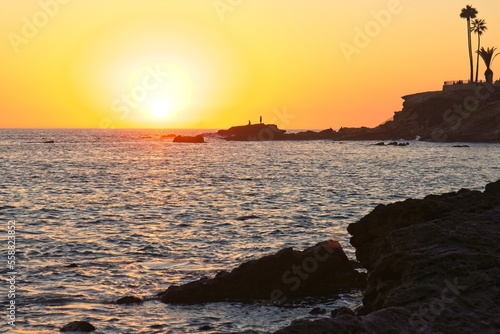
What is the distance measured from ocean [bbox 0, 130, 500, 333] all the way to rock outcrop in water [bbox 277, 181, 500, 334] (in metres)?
4.50

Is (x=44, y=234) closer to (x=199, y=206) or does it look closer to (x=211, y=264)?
(x=211, y=264)

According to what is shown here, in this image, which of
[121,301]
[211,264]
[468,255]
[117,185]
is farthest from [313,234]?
[117,185]

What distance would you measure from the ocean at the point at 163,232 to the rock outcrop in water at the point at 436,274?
4496 millimetres

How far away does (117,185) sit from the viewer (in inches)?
2800

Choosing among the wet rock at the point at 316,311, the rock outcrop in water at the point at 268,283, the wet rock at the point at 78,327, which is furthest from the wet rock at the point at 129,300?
the wet rock at the point at 316,311

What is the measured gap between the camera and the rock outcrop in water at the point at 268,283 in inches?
846

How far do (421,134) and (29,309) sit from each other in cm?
16538

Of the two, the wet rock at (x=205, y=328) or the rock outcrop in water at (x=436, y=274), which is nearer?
the rock outcrop in water at (x=436, y=274)

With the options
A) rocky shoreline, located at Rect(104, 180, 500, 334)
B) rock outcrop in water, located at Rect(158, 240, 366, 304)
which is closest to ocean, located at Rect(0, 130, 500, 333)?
rock outcrop in water, located at Rect(158, 240, 366, 304)

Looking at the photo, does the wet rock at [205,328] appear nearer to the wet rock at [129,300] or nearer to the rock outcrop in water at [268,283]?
the rock outcrop in water at [268,283]

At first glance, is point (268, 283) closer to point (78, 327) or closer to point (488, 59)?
point (78, 327)

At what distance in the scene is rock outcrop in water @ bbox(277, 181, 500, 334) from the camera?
462 inches

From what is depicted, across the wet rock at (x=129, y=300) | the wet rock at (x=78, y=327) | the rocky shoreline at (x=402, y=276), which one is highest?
the rocky shoreline at (x=402, y=276)

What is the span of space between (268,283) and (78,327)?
20.8ft
